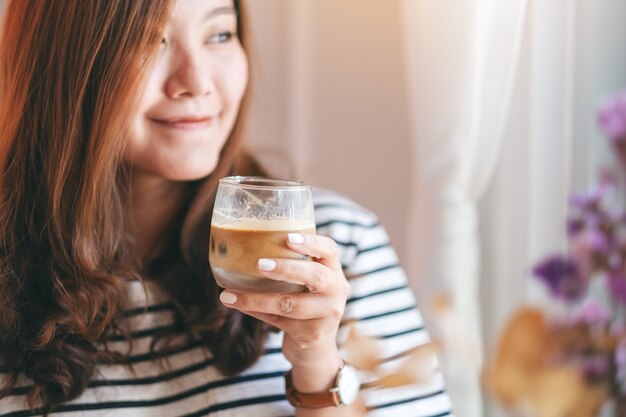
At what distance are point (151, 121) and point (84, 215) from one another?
0.71ft

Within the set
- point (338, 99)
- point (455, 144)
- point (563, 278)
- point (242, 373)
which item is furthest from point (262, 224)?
point (338, 99)

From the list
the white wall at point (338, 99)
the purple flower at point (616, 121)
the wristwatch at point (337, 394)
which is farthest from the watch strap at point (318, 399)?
the white wall at point (338, 99)

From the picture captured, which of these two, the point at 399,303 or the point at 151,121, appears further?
the point at 399,303

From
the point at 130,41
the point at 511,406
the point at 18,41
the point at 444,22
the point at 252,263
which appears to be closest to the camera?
the point at 511,406

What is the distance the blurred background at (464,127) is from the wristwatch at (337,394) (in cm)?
23

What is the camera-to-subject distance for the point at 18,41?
54.3 inches

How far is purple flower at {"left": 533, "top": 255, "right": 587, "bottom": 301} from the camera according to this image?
2.28 feet

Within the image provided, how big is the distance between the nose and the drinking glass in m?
0.39

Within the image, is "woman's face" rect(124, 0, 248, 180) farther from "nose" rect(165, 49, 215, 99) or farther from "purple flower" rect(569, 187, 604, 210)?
"purple flower" rect(569, 187, 604, 210)

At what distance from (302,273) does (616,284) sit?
45cm

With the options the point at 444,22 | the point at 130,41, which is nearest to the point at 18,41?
the point at 130,41

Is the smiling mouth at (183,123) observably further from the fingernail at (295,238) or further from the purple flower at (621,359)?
the purple flower at (621,359)

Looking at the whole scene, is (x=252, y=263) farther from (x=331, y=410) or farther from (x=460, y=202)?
(x=460, y=202)

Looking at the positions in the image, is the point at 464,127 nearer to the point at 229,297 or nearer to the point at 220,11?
the point at 220,11
